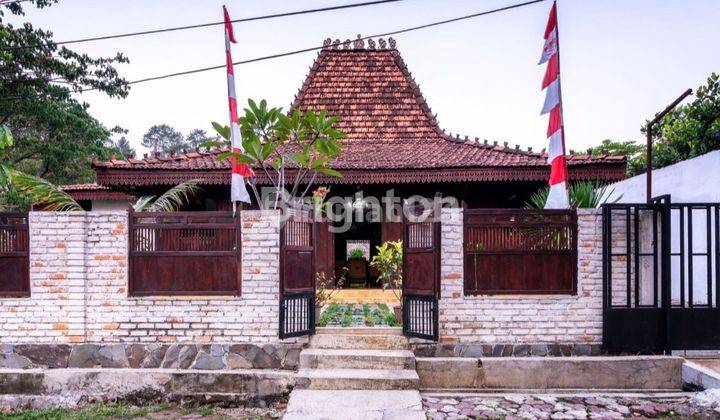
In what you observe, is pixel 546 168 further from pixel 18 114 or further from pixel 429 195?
pixel 18 114

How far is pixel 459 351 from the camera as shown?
5.72 metres

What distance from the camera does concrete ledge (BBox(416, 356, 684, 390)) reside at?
5.54 metres

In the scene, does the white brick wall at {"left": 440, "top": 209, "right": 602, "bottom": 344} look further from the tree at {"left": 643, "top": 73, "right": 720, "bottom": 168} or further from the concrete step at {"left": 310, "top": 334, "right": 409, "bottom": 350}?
the tree at {"left": 643, "top": 73, "right": 720, "bottom": 168}

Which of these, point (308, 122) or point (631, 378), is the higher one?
point (308, 122)

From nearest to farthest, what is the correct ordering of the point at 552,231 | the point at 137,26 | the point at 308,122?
the point at 552,231, the point at 308,122, the point at 137,26

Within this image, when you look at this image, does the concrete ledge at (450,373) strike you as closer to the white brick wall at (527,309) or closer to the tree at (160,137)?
the white brick wall at (527,309)

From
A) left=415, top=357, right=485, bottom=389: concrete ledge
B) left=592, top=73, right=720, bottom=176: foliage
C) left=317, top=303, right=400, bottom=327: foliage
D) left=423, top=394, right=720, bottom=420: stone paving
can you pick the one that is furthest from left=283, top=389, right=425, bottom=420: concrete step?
left=592, top=73, right=720, bottom=176: foliage

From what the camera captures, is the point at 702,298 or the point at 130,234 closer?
the point at 130,234

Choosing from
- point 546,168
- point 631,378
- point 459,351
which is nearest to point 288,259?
point 459,351

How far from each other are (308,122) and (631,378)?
4.82 metres

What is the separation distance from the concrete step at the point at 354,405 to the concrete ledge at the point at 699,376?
300 cm

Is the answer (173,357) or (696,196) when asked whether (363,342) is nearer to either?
(173,357)

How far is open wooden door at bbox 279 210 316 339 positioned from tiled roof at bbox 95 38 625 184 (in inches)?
143

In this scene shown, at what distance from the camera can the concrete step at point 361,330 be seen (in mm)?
5898
